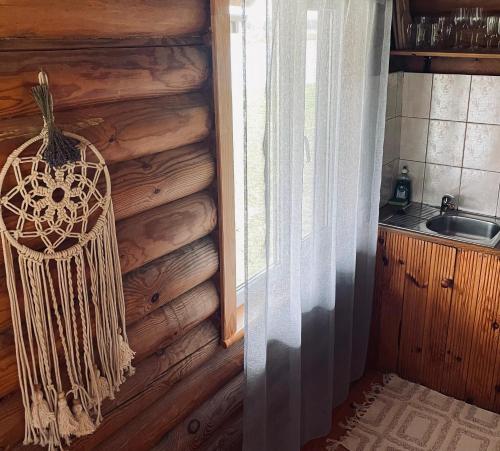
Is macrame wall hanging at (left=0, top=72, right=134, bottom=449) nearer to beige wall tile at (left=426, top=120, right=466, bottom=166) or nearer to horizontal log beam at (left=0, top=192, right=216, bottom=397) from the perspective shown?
horizontal log beam at (left=0, top=192, right=216, bottom=397)

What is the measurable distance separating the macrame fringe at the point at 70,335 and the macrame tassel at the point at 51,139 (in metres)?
→ 0.20

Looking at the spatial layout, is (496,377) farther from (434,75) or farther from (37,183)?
(37,183)

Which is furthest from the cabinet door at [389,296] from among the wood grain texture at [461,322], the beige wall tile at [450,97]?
the beige wall tile at [450,97]

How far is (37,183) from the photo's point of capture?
1.22m

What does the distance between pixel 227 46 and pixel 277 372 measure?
1165mm

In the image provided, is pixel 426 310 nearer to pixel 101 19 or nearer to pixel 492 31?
pixel 492 31

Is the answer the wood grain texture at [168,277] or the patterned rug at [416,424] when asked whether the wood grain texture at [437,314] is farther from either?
the wood grain texture at [168,277]

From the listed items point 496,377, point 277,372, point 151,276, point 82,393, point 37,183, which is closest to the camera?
point 37,183

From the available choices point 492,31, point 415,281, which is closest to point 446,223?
point 415,281

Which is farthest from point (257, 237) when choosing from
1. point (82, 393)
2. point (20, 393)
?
point (20, 393)

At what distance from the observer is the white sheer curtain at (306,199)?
1.68 meters

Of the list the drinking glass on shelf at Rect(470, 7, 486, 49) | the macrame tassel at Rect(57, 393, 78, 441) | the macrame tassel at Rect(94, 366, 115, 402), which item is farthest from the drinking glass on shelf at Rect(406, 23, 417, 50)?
the macrame tassel at Rect(57, 393, 78, 441)

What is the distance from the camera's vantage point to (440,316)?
2611mm

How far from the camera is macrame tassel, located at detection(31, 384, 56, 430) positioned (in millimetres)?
1296
